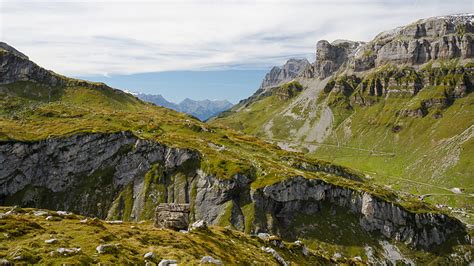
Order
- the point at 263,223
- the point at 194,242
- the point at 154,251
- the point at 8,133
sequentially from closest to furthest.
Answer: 1. the point at 154,251
2. the point at 194,242
3. the point at 263,223
4. the point at 8,133

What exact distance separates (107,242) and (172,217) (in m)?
17.6

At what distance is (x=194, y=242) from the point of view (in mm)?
54625

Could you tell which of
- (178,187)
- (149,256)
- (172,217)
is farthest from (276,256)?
(178,187)

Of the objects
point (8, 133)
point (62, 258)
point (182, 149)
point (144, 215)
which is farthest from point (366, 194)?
point (8, 133)

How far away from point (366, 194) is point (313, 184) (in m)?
27.7

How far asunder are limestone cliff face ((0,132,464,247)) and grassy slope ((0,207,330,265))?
317 ft

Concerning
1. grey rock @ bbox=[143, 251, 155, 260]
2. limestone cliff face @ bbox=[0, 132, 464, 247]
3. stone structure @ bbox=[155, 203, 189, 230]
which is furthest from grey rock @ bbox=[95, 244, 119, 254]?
limestone cliff face @ bbox=[0, 132, 464, 247]

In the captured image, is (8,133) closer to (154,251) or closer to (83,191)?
(83,191)

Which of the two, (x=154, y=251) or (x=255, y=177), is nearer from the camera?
(x=154, y=251)

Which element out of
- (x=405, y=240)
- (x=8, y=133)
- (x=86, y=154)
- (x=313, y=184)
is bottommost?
(x=405, y=240)

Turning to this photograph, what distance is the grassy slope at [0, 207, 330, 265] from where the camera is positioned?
1490 inches

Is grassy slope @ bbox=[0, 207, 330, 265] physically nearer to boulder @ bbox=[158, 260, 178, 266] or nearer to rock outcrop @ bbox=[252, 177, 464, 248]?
boulder @ bbox=[158, 260, 178, 266]

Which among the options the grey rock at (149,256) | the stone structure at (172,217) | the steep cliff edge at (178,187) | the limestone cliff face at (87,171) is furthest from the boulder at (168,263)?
the limestone cliff face at (87,171)

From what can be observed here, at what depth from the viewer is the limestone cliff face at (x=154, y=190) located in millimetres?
164750
